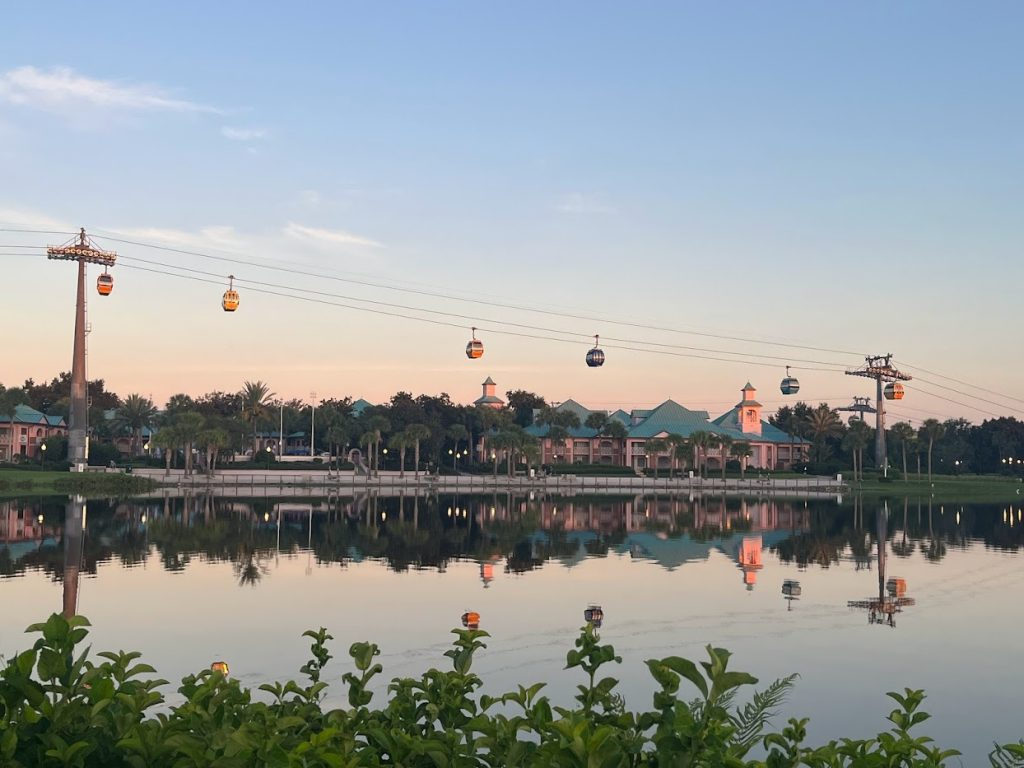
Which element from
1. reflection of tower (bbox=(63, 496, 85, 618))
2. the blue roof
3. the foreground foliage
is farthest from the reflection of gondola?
the blue roof

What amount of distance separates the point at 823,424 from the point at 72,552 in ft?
522

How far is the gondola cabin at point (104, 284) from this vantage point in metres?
83.5

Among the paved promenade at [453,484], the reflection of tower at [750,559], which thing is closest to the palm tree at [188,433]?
the paved promenade at [453,484]

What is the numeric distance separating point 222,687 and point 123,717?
0.70 meters

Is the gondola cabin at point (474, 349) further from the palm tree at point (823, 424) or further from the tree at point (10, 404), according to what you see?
the palm tree at point (823, 424)

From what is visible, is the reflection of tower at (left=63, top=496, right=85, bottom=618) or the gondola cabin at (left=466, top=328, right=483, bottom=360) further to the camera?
the gondola cabin at (left=466, top=328, right=483, bottom=360)

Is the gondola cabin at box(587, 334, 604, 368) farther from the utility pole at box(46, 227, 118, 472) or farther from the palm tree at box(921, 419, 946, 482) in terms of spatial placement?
the palm tree at box(921, 419, 946, 482)

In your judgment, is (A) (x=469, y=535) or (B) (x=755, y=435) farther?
(B) (x=755, y=435)

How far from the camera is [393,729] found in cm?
465

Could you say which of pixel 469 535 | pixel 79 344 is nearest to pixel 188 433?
pixel 79 344

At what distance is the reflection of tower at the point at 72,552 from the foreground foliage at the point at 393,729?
897cm

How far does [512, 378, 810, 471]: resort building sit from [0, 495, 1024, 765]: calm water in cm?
12308

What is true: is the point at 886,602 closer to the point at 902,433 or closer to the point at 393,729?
the point at 393,729

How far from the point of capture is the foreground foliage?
4.07 metres
